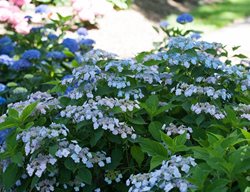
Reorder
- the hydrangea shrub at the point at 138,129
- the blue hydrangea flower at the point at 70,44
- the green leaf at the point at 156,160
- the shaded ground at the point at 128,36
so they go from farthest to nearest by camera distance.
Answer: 1. the shaded ground at the point at 128,36
2. the blue hydrangea flower at the point at 70,44
3. the green leaf at the point at 156,160
4. the hydrangea shrub at the point at 138,129

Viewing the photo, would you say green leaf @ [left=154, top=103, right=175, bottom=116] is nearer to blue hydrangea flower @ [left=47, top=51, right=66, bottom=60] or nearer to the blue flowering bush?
the blue flowering bush

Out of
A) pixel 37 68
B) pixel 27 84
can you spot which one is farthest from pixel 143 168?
pixel 37 68

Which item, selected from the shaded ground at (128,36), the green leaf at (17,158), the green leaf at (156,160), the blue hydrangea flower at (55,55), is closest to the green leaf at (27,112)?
the green leaf at (17,158)

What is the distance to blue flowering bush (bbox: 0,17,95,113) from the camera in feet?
15.6

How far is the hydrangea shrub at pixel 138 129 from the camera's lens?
2.53 metres

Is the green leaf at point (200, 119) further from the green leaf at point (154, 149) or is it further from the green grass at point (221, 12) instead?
the green grass at point (221, 12)

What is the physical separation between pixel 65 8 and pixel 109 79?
410cm

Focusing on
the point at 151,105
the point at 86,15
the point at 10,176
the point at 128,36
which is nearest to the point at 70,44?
the point at 86,15

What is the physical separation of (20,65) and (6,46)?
2.06ft

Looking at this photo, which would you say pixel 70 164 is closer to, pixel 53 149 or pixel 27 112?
pixel 53 149

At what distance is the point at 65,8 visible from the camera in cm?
729

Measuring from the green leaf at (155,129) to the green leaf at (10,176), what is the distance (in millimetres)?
725

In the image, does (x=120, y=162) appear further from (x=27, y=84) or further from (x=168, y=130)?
(x=27, y=84)

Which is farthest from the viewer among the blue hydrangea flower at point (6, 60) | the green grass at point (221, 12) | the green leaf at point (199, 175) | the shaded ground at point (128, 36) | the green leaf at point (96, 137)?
the green grass at point (221, 12)
